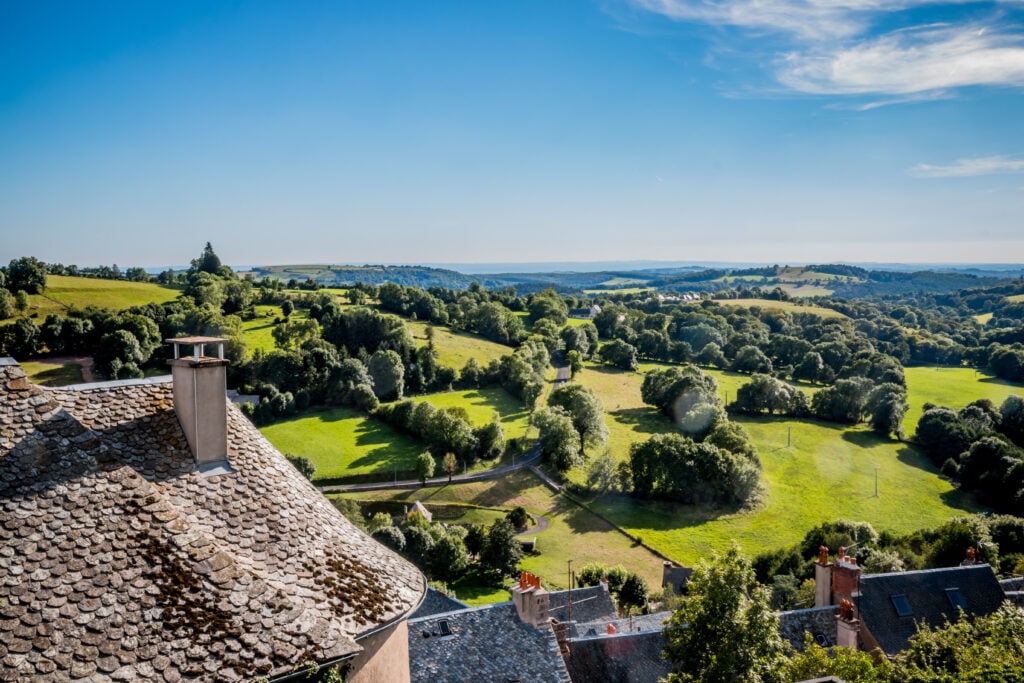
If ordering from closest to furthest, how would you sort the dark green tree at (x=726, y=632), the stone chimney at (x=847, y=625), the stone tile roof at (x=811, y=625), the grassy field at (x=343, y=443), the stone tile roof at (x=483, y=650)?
the dark green tree at (x=726, y=632), the stone tile roof at (x=483, y=650), the stone chimney at (x=847, y=625), the stone tile roof at (x=811, y=625), the grassy field at (x=343, y=443)

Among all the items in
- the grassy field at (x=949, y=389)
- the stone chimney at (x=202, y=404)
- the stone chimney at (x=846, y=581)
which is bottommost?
the grassy field at (x=949, y=389)

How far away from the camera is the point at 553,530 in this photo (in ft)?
190

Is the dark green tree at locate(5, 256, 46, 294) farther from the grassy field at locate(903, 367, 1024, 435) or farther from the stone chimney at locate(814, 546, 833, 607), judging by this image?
the grassy field at locate(903, 367, 1024, 435)

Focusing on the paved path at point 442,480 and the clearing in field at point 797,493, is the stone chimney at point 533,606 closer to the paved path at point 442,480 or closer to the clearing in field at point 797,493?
the clearing in field at point 797,493

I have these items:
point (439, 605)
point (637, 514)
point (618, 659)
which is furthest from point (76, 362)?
point (618, 659)

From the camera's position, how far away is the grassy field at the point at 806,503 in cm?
5753

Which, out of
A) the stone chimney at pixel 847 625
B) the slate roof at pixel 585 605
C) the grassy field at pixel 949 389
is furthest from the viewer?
the grassy field at pixel 949 389

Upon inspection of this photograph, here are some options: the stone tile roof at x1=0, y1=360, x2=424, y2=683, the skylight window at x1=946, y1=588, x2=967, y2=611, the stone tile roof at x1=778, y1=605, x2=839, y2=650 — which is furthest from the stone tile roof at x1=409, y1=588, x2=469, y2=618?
the skylight window at x1=946, y1=588, x2=967, y2=611

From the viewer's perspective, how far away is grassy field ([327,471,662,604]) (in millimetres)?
50316

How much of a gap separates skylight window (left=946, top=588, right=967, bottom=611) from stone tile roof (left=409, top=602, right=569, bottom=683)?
1905 centimetres

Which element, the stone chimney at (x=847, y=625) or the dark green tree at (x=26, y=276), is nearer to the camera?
the stone chimney at (x=847, y=625)

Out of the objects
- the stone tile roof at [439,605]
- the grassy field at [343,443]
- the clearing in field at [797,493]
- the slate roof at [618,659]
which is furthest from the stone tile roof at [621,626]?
the grassy field at [343,443]

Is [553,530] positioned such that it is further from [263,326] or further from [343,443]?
[263,326]

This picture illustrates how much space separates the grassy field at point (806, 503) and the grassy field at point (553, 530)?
2685 mm
